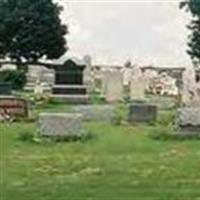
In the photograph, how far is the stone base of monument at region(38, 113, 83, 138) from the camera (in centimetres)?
1648

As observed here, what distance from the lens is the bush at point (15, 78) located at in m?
40.8

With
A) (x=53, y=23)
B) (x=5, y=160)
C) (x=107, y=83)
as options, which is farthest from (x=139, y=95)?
(x=53, y=23)

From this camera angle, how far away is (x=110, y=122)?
68.0 ft

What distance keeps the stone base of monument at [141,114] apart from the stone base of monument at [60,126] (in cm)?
472

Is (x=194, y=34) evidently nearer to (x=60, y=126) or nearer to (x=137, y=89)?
(x=137, y=89)

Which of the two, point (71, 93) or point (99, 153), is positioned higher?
point (71, 93)

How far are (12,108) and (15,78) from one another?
20681mm

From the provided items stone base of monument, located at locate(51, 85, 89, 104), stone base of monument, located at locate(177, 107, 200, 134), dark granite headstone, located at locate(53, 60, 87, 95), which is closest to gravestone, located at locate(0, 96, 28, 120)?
stone base of monument, located at locate(177, 107, 200, 134)

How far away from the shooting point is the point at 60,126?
16.5m

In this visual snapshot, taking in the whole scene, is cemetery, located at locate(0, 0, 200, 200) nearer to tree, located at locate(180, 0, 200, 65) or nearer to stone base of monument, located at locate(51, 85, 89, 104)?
stone base of monument, located at locate(51, 85, 89, 104)

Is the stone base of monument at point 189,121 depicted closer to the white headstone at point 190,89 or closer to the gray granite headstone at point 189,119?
the gray granite headstone at point 189,119

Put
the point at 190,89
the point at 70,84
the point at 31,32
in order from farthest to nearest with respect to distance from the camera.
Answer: the point at 31,32 < the point at 70,84 < the point at 190,89

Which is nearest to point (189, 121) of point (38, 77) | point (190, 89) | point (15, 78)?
point (190, 89)

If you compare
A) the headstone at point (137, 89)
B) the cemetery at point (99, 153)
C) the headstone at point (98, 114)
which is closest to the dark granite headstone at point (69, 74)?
the headstone at point (137, 89)
